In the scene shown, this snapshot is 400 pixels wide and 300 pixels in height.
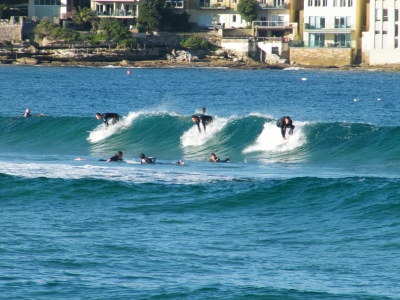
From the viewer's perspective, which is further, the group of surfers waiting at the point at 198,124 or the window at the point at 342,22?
the window at the point at 342,22

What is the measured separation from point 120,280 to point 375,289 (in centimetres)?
409

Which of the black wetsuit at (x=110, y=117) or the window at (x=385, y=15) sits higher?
the window at (x=385, y=15)

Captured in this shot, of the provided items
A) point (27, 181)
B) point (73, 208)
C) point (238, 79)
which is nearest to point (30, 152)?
point (27, 181)

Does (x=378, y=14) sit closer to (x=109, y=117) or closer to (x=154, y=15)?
(x=154, y=15)

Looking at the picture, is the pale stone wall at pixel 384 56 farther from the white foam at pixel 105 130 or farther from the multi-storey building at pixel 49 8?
the white foam at pixel 105 130

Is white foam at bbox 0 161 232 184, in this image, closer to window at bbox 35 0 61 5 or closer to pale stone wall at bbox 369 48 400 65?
pale stone wall at bbox 369 48 400 65

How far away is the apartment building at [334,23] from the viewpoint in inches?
3905

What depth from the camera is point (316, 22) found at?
101 metres

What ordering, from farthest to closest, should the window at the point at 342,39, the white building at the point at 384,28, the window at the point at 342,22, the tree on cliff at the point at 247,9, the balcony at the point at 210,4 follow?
the balcony at the point at 210,4 → the tree on cliff at the point at 247,9 → the window at the point at 342,39 → the window at the point at 342,22 → the white building at the point at 384,28

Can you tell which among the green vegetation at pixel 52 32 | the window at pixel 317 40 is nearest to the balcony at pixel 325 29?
the window at pixel 317 40

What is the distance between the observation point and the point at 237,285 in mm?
13633

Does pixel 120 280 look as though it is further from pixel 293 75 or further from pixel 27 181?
pixel 293 75

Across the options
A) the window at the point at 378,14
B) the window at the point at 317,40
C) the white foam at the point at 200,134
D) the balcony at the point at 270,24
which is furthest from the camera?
the balcony at the point at 270,24

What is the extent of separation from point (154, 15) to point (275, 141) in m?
71.0
